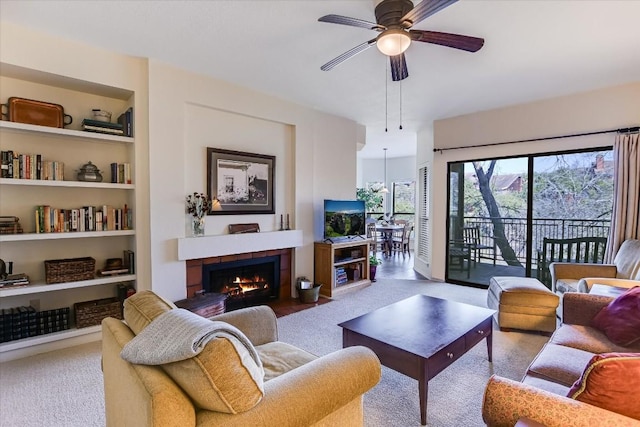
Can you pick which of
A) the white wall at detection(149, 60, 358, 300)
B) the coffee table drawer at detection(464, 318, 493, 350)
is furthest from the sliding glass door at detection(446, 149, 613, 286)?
the coffee table drawer at detection(464, 318, 493, 350)

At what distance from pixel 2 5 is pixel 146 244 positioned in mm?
2118

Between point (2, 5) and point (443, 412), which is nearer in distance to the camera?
point (443, 412)

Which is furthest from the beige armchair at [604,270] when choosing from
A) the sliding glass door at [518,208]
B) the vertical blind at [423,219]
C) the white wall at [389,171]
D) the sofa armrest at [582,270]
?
the white wall at [389,171]

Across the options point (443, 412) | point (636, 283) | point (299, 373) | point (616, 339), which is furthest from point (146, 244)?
point (636, 283)

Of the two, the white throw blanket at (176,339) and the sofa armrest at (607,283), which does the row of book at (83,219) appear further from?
the sofa armrest at (607,283)

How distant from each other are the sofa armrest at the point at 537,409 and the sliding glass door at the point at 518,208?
4095 millimetres

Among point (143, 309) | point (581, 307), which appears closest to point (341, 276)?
point (581, 307)

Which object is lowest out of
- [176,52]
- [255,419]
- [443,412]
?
[443,412]

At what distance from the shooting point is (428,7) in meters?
1.81

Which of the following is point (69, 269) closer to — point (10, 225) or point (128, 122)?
point (10, 225)

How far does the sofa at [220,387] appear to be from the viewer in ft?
3.26

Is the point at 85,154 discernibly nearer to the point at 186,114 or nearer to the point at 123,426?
the point at 186,114

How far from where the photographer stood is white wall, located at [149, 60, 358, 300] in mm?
3238

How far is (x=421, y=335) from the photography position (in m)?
2.14
